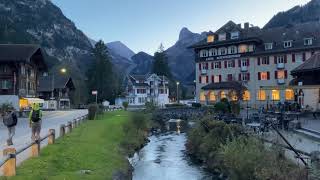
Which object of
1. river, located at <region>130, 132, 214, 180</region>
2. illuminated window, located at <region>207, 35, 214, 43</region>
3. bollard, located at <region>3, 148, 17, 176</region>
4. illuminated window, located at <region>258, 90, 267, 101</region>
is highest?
illuminated window, located at <region>207, 35, 214, 43</region>

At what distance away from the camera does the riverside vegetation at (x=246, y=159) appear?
15.4 m

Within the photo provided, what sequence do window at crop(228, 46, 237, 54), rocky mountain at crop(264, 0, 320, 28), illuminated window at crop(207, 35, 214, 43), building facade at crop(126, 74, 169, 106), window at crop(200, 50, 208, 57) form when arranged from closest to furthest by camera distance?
window at crop(228, 46, 237, 54), illuminated window at crop(207, 35, 214, 43), window at crop(200, 50, 208, 57), building facade at crop(126, 74, 169, 106), rocky mountain at crop(264, 0, 320, 28)

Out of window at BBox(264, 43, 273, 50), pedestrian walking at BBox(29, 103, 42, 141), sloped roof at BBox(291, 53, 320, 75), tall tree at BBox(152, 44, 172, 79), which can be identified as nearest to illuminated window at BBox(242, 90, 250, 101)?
window at BBox(264, 43, 273, 50)

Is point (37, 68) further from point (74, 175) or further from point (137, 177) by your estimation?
point (74, 175)

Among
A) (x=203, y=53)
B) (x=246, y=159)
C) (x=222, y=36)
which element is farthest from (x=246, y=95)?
(x=246, y=159)

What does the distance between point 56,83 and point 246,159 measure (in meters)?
95.7

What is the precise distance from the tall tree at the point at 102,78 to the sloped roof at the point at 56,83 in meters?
8.41

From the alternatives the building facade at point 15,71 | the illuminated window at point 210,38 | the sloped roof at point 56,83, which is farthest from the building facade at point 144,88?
the building facade at point 15,71

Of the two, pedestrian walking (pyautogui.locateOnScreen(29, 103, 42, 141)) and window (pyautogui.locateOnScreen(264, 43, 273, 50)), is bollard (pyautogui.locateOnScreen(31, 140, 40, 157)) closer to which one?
pedestrian walking (pyautogui.locateOnScreen(29, 103, 42, 141))

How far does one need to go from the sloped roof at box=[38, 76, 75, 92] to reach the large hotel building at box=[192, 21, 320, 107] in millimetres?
32313

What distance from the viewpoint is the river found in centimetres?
2529

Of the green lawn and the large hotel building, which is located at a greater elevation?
the large hotel building

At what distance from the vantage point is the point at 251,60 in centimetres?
8781

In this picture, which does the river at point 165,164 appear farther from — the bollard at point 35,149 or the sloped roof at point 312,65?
the sloped roof at point 312,65
